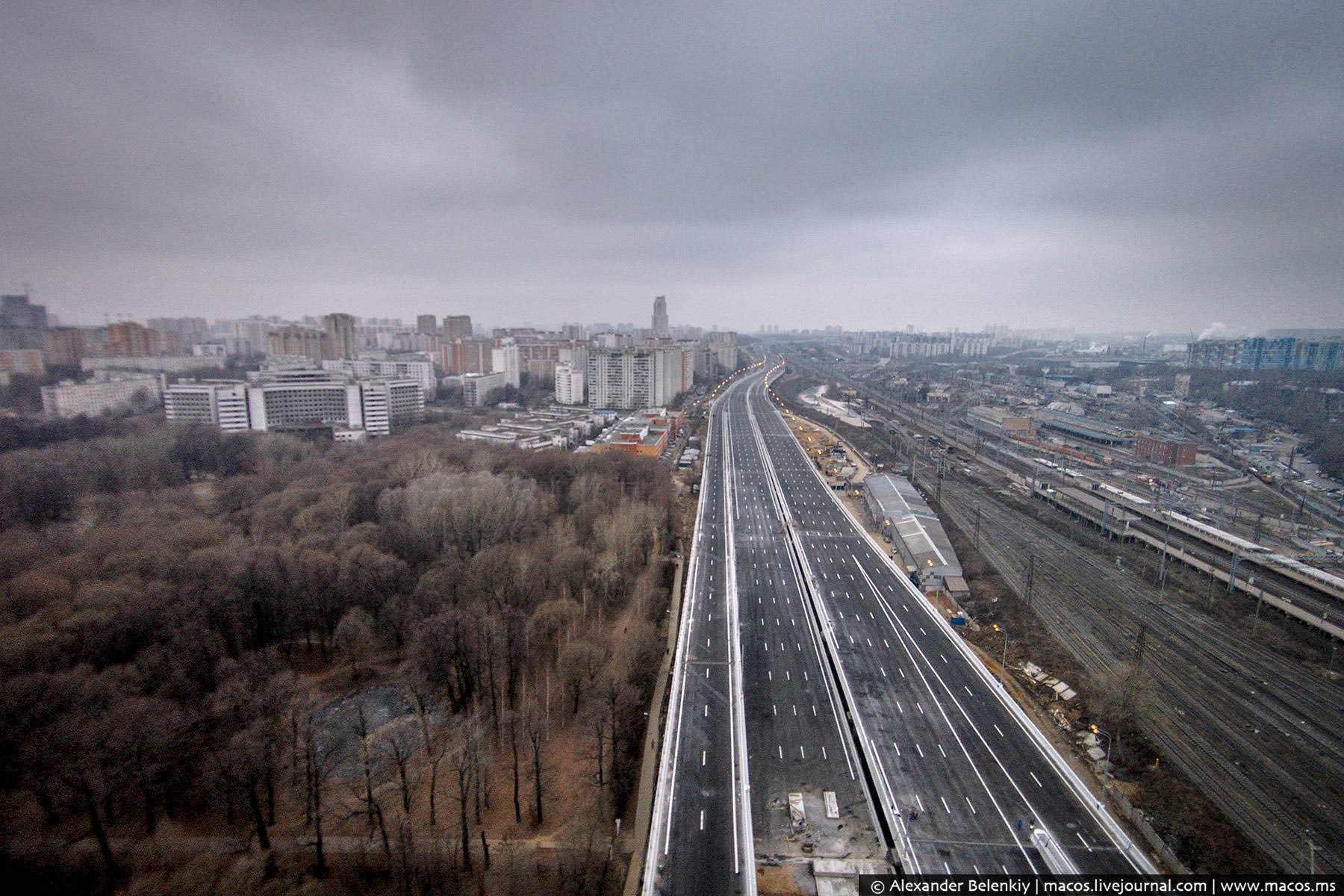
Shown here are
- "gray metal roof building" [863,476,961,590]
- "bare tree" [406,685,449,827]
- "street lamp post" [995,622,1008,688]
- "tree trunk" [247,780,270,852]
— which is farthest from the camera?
"gray metal roof building" [863,476,961,590]

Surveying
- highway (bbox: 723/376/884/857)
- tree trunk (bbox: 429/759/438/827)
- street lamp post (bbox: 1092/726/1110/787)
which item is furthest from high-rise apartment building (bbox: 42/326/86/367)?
street lamp post (bbox: 1092/726/1110/787)

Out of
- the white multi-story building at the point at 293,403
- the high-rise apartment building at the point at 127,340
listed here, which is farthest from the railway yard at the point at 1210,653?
the high-rise apartment building at the point at 127,340

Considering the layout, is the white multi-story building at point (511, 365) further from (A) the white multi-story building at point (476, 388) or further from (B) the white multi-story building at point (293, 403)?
(B) the white multi-story building at point (293, 403)

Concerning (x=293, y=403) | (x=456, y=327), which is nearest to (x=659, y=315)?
(x=456, y=327)

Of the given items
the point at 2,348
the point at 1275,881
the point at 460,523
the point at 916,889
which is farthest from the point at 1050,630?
the point at 2,348

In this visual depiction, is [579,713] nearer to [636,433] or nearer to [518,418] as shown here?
[636,433]

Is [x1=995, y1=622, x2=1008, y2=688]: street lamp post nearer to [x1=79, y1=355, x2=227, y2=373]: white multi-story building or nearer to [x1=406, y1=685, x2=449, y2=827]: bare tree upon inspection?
[x1=406, y1=685, x2=449, y2=827]: bare tree

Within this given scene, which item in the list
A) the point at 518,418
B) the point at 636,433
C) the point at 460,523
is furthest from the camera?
the point at 518,418
